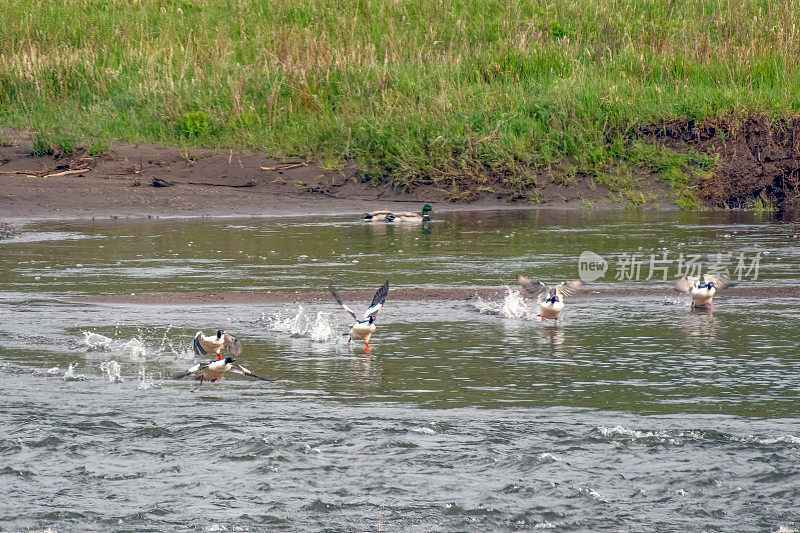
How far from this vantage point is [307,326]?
29.9 ft

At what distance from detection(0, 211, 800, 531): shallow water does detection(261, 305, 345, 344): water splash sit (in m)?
0.03

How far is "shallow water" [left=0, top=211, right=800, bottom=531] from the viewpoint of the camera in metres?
5.06

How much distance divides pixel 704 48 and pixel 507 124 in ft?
17.1

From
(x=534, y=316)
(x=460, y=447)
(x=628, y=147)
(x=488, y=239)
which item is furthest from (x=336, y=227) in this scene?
(x=460, y=447)

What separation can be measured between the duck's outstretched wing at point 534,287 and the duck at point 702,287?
138 cm

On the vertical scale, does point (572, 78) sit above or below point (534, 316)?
above

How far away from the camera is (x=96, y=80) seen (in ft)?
78.1

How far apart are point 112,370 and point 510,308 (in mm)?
3919

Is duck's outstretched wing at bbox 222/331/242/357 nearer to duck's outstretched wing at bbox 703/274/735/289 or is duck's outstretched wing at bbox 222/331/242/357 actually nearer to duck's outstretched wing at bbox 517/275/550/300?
duck's outstretched wing at bbox 517/275/550/300

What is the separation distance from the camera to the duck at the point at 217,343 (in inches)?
297

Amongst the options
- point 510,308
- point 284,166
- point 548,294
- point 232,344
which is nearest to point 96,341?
point 232,344

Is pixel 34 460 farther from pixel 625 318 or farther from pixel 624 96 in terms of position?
pixel 624 96

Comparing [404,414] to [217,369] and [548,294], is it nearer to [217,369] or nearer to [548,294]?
[217,369]

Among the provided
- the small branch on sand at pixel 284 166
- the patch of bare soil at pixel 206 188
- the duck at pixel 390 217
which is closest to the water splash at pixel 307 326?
the duck at pixel 390 217
